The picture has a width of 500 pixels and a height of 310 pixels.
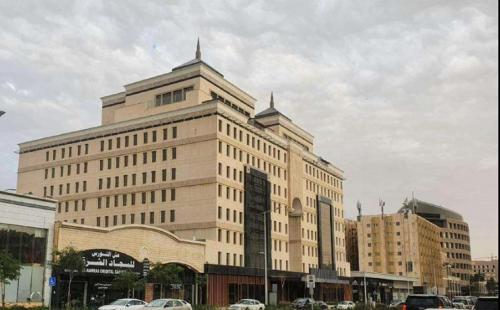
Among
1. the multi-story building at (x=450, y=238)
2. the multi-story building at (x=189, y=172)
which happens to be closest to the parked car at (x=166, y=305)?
the multi-story building at (x=189, y=172)

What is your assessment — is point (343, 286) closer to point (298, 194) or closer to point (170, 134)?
point (298, 194)

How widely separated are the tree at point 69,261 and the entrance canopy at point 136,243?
1.38 m

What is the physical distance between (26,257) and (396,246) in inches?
4799

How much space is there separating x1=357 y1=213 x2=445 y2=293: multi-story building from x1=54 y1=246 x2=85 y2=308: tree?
11559cm

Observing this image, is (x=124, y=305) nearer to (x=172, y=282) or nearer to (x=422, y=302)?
(x=172, y=282)

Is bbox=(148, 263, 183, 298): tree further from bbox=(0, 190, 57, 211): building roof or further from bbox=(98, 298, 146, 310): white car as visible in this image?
bbox=(0, 190, 57, 211): building roof

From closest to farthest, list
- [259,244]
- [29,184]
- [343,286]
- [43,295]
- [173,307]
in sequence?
1. [173,307]
2. [43,295]
3. [259,244]
4. [29,184]
5. [343,286]

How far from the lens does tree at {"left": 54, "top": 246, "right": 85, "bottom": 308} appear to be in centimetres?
4441

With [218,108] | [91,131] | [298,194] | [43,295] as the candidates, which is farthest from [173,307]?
[298,194]

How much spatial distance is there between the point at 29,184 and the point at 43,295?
47.9 meters

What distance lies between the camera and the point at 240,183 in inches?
3068

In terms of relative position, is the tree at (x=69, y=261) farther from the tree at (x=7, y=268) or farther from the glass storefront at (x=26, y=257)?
the tree at (x=7, y=268)

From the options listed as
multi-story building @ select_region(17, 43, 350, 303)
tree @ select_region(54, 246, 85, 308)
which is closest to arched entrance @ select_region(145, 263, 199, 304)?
multi-story building @ select_region(17, 43, 350, 303)

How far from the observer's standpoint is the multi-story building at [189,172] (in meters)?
73.7
